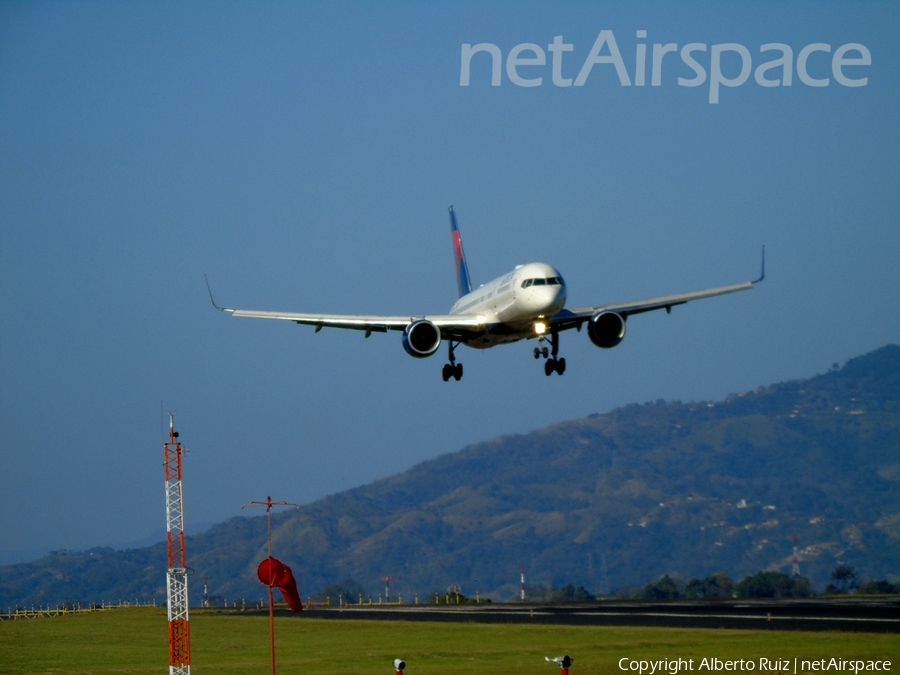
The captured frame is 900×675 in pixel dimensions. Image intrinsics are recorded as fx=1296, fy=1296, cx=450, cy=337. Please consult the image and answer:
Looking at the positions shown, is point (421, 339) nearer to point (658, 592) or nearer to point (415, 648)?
point (415, 648)

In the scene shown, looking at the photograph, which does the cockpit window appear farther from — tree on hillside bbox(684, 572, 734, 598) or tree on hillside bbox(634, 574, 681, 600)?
tree on hillside bbox(634, 574, 681, 600)

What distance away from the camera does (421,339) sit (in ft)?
221

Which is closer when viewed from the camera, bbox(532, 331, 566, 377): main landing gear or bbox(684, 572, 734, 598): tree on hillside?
bbox(532, 331, 566, 377): main landing gear

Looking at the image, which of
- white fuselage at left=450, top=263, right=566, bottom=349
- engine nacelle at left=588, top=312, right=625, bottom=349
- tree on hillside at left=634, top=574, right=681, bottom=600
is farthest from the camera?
tree on hillside at left=634, top=574, right=681, bottom=600

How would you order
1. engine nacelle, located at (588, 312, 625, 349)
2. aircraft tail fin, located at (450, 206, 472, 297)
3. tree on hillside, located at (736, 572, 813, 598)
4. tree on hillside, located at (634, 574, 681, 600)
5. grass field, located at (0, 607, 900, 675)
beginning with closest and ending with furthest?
grass field, located at (0, 607, 900, 675) < engine nacelle, located at (588, 312, 625, 349) < aircraft tail fin, located at (450, 206, 472, 297) < tree on hillside, located at (736, 572, 813, 598) < tree on hillside, located at (634, 574, 681, 600)

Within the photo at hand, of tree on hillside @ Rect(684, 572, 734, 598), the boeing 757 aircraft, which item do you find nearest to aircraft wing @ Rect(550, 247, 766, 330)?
the boeing 757 aircraft

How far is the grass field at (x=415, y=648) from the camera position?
176 ft

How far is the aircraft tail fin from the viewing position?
334ft

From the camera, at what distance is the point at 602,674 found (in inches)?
1945

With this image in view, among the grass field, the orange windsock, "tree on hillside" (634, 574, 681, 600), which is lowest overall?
"tree on hillside" (634, 574, 681, 600)

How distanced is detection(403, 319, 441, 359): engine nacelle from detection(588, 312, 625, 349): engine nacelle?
26.5 feet

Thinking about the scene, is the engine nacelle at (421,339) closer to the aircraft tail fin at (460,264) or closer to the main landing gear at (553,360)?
the main landing gear at (553,360)

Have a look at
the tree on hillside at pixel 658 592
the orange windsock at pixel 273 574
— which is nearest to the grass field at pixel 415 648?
the orange windsock at pixel 273 574

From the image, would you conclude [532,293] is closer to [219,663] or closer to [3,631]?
[219,663]
